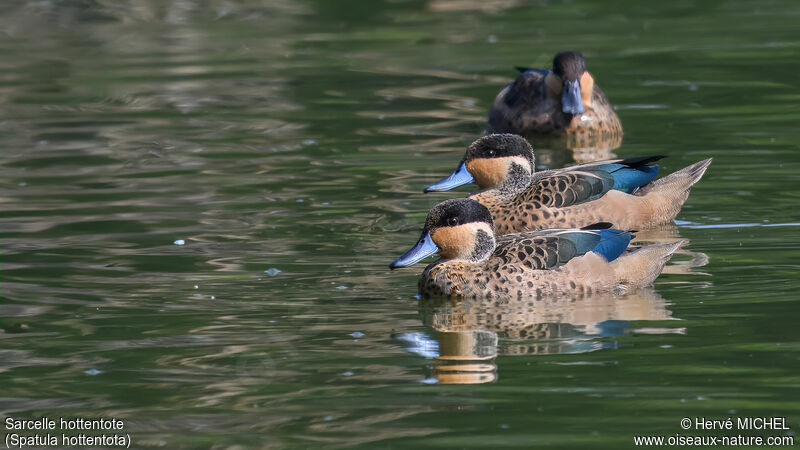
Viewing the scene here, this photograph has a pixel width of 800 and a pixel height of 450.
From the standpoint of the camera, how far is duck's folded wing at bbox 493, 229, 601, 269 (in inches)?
372

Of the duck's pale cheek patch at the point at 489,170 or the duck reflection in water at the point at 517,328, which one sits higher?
the duck's pale cheek patch at the point at 489,170

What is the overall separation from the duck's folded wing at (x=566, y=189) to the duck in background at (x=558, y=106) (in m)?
4.36

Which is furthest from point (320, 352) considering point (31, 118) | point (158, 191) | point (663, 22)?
point (663, 22)

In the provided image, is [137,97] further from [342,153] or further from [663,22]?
[663,22]

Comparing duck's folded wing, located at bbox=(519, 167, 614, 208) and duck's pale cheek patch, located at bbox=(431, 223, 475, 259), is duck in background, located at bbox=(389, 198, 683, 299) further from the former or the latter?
duck's folded wing, located at bbox=(519, 167, 614, 208)

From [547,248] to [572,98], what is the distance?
21.2 feet

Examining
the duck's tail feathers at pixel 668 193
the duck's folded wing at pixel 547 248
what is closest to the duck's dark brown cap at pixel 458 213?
the duck's folded wing at pixel 547 248

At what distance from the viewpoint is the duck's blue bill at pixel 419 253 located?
31.4 feet

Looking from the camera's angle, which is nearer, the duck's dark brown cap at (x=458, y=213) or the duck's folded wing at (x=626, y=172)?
the duck's dark brown cap at (x=458, y=213)

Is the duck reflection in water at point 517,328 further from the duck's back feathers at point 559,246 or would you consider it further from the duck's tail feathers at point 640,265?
the duck's back feathers at point 559,246

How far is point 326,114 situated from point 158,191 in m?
4.59

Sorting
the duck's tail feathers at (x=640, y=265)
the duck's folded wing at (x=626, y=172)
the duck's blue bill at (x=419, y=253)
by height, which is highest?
the duck's folded wing at (x=626, y=172)

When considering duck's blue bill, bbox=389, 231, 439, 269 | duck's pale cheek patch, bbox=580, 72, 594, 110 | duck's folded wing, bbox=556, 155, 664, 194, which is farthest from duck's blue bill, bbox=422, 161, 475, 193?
duck's pale cheek patch, bbox=580, 72, 594, 110

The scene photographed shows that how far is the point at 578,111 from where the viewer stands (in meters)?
15.6
